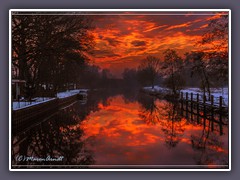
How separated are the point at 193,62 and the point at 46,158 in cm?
495

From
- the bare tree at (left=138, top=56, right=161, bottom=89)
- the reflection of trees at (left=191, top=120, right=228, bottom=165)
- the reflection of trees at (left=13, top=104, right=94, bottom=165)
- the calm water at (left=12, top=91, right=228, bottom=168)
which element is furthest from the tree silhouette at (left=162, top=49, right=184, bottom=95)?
the reflection of trees at (left=13, top=104, right=94, bottom=165)

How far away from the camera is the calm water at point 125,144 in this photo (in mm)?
8383

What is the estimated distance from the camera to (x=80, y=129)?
475 inches

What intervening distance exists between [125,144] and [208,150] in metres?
2.30

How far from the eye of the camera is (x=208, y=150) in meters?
9.23

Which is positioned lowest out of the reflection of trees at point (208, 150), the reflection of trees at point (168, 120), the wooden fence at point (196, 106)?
the reflection of trees at point (208, 150)

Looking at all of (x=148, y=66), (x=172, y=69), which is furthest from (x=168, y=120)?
(x=148, y=66)

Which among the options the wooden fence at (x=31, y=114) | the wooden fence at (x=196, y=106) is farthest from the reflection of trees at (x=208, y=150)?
the wooden fence at (x=31, y=114)

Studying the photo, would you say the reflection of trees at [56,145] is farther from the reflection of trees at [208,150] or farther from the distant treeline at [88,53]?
the reflection of trees at [208,150]

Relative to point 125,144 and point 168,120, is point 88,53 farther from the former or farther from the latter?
point 168,120

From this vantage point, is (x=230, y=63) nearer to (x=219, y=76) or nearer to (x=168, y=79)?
(x=219, y=76)
